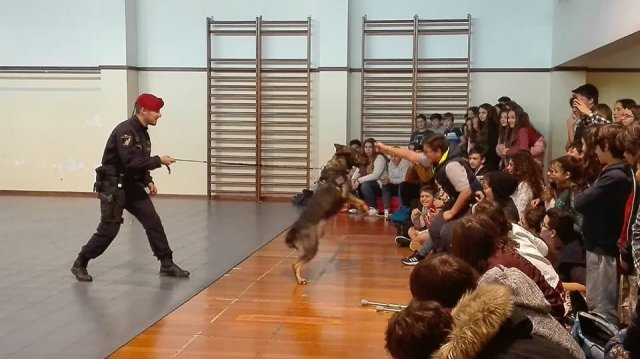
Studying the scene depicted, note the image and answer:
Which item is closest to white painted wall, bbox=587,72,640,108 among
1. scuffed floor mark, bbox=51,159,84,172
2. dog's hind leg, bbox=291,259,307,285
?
dog's hind leg, bbox=291,259,307,285

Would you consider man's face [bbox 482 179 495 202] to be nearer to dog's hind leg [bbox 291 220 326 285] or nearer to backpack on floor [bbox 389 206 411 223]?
dog's hind leg [bbox 291 220 326 285]

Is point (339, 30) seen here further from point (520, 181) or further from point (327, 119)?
point (520, 181)

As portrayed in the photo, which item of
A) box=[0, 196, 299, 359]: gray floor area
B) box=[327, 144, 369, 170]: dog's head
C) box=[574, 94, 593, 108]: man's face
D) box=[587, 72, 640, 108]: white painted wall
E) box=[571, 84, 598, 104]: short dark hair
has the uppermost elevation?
box=[587, 72, 640, 108]: white painted wall

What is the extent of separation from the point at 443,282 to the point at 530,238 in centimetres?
205

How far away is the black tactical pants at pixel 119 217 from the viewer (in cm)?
618

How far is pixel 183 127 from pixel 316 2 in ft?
9.96

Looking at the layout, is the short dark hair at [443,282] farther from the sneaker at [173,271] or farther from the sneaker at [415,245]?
the sneaker at [415,245]

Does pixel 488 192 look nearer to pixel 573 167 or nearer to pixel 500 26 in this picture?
pixel 573 167

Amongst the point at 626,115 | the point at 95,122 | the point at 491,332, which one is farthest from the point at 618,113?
the point at 95,122

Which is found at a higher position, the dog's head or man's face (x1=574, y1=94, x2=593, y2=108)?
man's face (x1=574, y1=94, x2=593, y2=108)

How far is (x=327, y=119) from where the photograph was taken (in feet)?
39.0

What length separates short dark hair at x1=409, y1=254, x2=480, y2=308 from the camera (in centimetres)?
257

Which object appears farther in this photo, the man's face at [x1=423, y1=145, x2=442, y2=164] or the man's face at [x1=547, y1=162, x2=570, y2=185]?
the man's face at [x1=423, y1=145, x2=442, y2=164]

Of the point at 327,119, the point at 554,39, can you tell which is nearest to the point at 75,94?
the point at 327,119
